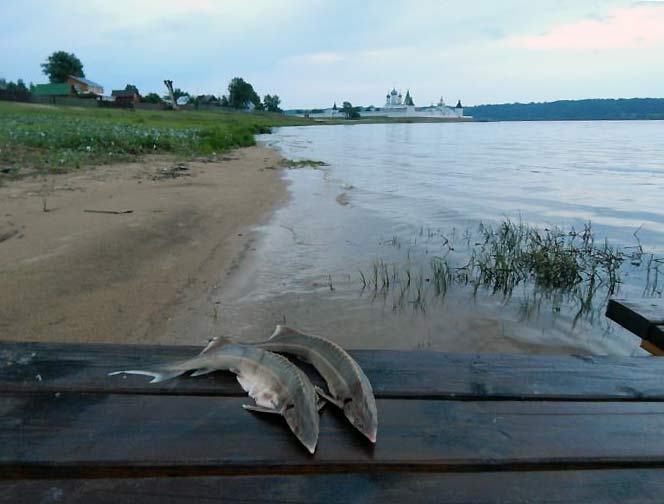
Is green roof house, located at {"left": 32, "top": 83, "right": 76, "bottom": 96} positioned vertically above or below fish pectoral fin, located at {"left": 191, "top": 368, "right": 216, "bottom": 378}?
above

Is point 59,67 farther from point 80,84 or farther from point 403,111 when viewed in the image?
point 403,111

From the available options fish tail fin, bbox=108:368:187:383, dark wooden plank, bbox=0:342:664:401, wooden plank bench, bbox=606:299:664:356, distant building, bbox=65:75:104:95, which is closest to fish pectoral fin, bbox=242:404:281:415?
dark wooden plank, bbox=0:342:664:401

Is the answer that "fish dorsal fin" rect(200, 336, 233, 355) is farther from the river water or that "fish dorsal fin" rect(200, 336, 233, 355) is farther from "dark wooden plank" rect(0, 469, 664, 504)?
the river water

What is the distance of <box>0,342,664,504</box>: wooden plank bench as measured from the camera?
1.56m

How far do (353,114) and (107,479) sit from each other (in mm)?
155600

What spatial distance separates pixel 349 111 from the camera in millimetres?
155125

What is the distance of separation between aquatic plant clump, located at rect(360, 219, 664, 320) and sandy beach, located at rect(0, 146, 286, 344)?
237 centimetres

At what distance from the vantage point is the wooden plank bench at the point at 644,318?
328 centimetres

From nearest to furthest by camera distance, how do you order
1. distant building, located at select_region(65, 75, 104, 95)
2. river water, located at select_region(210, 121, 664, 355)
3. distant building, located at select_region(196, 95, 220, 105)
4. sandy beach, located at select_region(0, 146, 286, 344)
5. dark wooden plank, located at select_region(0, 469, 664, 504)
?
dark wooden plank, located at select_region(0, 469, 664, 504)
sandy beach, located at select_region(0, 146, 286, 344)
river water, located at select_region(210, 121, 664, 355)
distant building, located at select_region(65, 75, 104, 95)
distant building, located at select_region(196, 95, 220, 105)

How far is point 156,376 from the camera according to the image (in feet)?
7.27

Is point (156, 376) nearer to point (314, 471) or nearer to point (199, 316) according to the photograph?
point (314, 471)

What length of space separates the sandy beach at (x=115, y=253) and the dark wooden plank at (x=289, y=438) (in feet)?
8.31

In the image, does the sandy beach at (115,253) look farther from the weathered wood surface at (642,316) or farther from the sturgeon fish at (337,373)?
the weathered wood surface at (642,316)

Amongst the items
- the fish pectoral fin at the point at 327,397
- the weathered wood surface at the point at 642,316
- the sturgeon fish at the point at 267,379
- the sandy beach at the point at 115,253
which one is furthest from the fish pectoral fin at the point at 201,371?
the weathered wood surface at the point at 642,316
